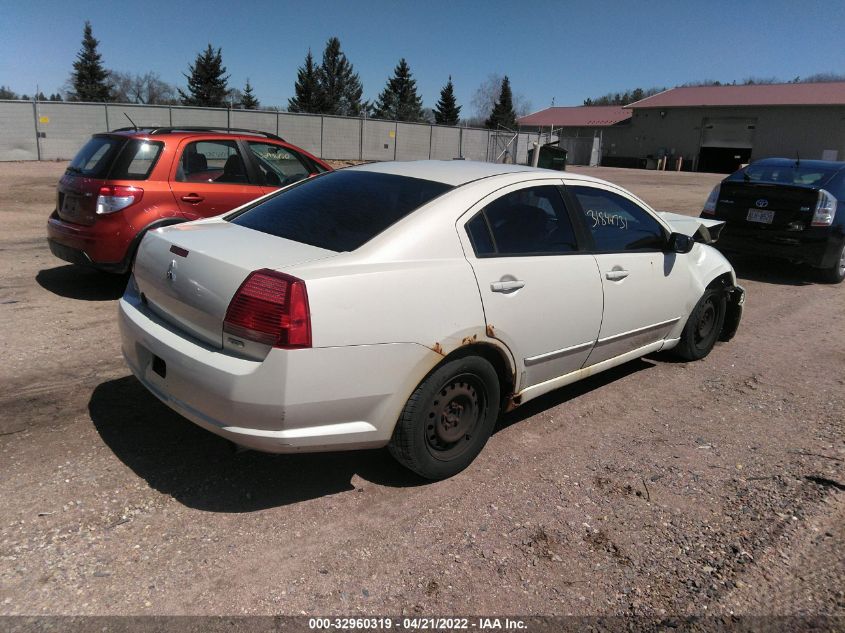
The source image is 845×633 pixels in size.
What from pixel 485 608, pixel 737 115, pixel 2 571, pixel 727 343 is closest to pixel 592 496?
pixel 485 608

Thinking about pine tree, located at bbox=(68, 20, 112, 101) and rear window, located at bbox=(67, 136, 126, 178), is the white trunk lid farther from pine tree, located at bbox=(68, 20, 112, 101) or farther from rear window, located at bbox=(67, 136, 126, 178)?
pine tree, located at bbox=(68, 20, 112, 101)

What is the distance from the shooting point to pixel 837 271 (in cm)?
896

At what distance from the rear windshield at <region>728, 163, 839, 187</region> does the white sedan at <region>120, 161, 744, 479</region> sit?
5620 millimetres

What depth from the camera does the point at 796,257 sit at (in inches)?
333

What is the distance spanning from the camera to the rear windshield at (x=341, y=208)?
326 centimetres

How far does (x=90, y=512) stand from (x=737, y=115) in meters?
55.5

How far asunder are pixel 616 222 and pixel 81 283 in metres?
5.57

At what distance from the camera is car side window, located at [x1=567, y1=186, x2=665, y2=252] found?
13.7ft

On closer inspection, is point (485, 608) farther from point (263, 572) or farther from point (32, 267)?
point (32, 267)

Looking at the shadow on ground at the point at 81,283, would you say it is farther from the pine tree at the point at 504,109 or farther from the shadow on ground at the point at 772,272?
the pine tree at the point at 504,109

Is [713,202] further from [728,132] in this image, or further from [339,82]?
[339,82]

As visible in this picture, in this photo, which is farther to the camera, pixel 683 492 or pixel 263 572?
pixel 683 492

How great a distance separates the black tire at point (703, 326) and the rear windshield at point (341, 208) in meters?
2.74

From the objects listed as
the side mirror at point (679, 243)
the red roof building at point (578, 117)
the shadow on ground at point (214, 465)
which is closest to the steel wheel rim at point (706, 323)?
the side mirror at point (679, 243)
